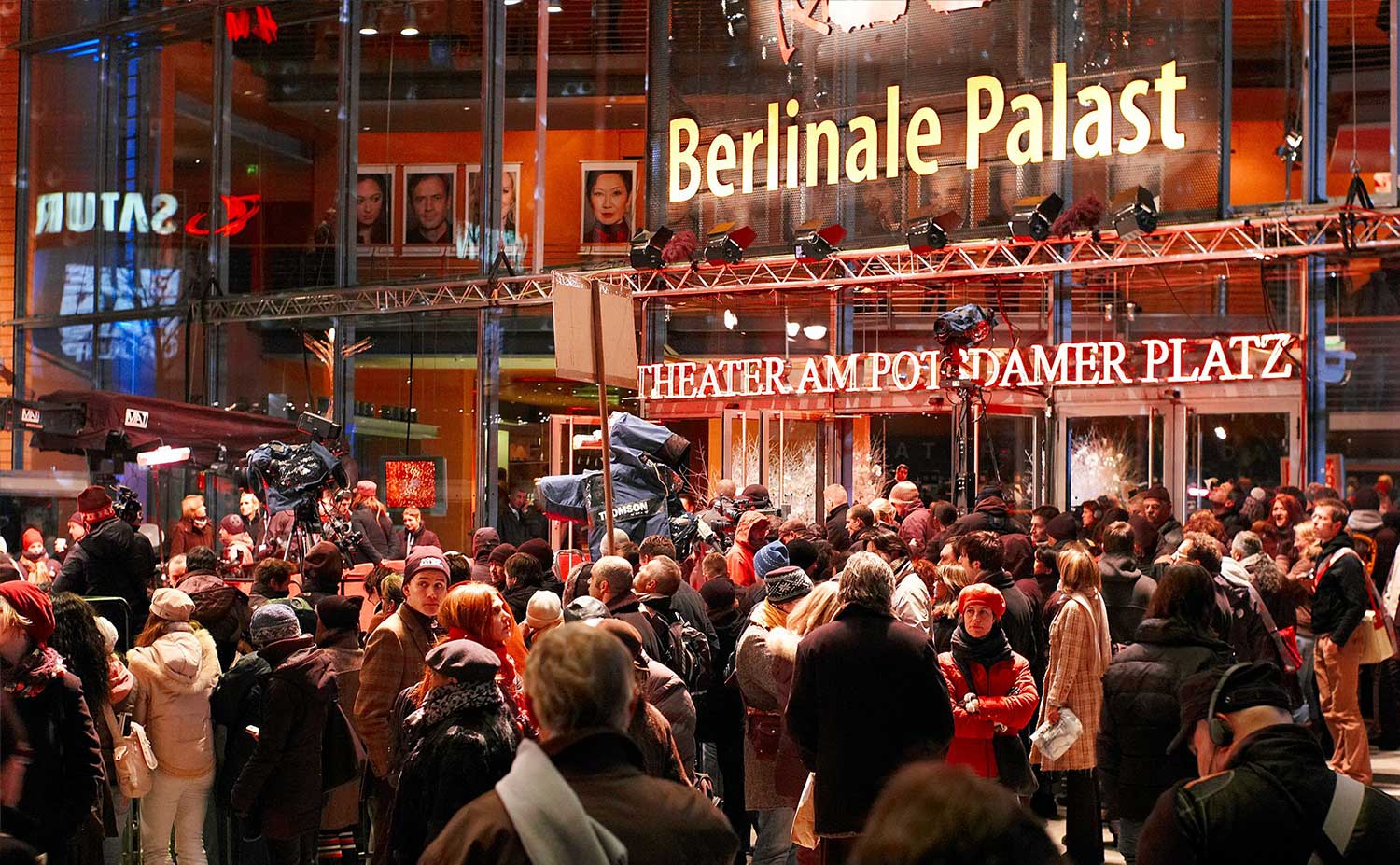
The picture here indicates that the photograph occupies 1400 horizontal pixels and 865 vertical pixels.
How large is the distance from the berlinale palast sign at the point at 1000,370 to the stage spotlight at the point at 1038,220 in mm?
971

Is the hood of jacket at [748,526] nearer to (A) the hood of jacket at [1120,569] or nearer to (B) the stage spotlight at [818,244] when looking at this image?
(A) the hood of jacket at [1120,569]

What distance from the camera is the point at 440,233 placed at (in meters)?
18.5

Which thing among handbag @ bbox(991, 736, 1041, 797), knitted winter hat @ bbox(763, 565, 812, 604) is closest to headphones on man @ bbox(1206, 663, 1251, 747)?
handbag @ bbox(991, 736, 1041, 797)

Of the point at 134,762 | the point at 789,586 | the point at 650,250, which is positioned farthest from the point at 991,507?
the point at 650,250

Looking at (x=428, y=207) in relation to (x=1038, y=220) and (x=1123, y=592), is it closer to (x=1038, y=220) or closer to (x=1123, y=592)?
(x=1038, y=220)

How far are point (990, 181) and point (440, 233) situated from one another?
6628 mm

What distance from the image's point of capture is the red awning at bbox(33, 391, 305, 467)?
12.4 metres

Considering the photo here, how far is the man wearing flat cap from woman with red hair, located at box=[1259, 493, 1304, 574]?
7.48 meters

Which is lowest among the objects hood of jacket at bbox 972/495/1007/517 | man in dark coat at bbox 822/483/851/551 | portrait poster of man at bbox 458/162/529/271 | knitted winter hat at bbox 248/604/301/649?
knitted winter hat at bbox 248/604/301/649

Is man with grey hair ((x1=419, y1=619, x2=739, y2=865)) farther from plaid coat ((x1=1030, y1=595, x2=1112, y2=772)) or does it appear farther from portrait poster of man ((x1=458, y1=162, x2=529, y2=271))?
portrait poster of man ((x1=458, y1=162, x2=529, y2=271))

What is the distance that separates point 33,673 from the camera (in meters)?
4.52

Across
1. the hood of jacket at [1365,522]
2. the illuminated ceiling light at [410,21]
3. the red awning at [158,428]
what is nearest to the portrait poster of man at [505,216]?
the illuminated ceiling light at [410,21]

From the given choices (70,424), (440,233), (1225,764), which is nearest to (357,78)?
(440,233)

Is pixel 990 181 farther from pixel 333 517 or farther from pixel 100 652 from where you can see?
pixel 100 652
